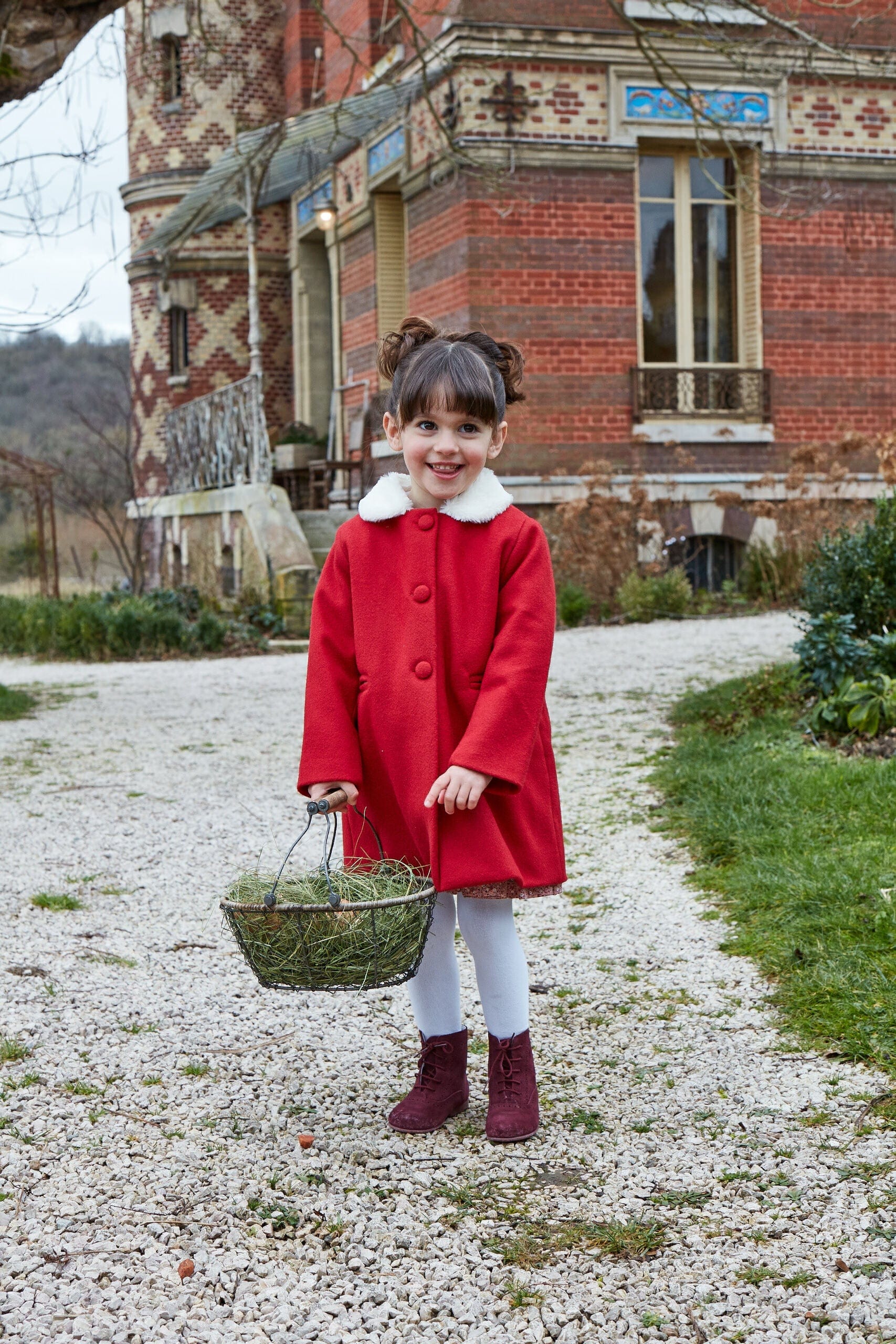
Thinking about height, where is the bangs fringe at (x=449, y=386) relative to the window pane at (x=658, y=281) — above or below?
below

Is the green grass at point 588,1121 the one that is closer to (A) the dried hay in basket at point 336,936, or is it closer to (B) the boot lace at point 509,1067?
(B) the boot lace at point 509,1067

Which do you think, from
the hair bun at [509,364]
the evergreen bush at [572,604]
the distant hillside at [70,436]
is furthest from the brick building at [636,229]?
the hair bun at [509,364]

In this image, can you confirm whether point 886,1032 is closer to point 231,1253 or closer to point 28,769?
point 231,1253

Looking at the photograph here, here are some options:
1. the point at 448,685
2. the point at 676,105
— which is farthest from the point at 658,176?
the point at 448,685

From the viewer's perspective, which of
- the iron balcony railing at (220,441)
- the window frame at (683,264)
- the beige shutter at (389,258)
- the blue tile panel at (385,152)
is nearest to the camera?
the window frame at (683,264)

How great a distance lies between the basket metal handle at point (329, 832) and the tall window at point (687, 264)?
11.1m

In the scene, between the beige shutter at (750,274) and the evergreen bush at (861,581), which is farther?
the beige shutter at (750,274)

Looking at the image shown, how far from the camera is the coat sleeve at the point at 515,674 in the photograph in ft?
8.14

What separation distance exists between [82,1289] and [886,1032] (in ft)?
5.72

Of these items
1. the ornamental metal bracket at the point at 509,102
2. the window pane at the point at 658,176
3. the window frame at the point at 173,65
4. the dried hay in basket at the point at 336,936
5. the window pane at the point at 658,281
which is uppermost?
the window frame at the point at 173,65

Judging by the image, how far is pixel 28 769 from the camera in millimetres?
6793

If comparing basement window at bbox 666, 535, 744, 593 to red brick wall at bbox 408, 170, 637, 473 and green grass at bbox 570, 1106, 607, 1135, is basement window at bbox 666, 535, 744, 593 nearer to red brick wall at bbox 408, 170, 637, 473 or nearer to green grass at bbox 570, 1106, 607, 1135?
red brick wall at bbox 408, 170, 637, 473

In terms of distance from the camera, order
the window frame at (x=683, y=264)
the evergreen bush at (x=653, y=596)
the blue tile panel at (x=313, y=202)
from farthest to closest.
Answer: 1. the blue tile panel at (x=313, y=202)
2. the window frame at (x=683, y=264)
3. the evergreen bush at (x=653, y=596)

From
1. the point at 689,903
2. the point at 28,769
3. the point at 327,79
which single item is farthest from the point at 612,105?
the point at 689,903
